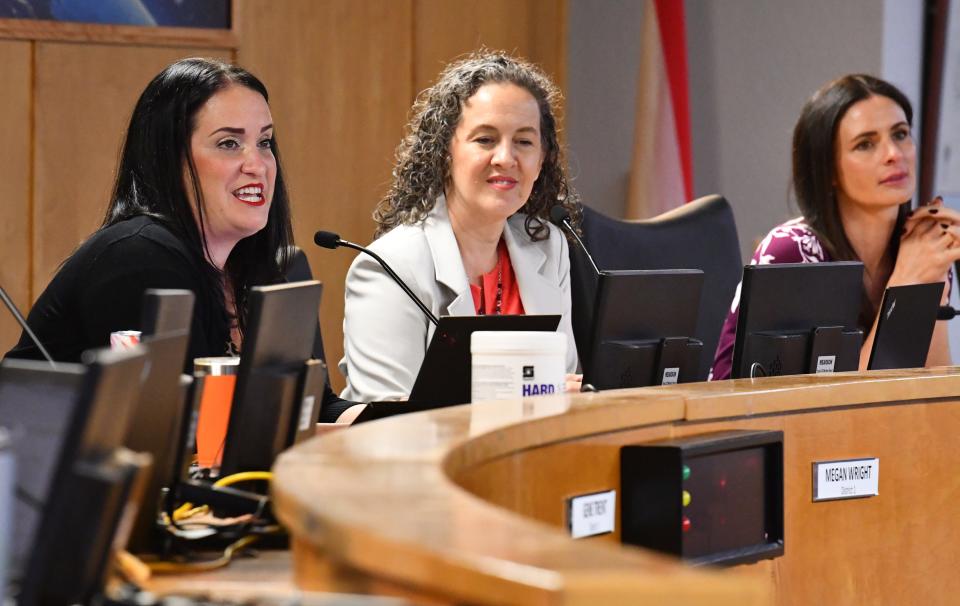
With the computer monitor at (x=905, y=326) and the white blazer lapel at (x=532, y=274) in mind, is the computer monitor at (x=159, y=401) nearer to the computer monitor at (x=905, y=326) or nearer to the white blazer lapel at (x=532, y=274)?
the computer monitor at (x=905, y=326)

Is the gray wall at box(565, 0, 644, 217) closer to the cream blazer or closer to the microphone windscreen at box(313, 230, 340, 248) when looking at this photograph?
the cream blazer

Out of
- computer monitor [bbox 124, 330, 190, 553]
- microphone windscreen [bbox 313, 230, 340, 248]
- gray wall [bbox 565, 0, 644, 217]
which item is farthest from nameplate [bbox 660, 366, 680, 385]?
gray wall [bbox 565, 0, 644, 217]

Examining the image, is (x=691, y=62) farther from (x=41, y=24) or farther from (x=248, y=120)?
(x=248, y=120)

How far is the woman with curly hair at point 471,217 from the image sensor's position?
9.07 feet

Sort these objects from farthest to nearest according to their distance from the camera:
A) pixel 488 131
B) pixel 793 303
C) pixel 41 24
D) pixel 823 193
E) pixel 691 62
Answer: pixel 691 62 → pixel 41 24 → pixel 823 193 → pixel 488 131 → pixel 793 303

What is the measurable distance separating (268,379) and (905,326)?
56.6 inches

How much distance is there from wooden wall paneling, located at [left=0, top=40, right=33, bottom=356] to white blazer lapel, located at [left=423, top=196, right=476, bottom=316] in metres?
1.61

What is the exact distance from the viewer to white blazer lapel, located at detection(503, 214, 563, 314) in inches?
116

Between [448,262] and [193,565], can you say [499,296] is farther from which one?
[193,565]

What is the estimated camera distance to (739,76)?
455cm

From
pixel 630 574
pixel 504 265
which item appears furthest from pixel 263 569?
pixel 504 265

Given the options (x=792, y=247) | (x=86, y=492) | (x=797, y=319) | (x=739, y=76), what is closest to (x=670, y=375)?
(x=797, y=319)

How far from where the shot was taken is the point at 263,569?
1.20 meters

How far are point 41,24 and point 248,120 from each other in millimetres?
1702
